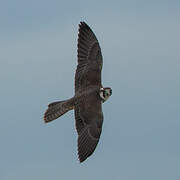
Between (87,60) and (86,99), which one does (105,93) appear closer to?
(86,99)

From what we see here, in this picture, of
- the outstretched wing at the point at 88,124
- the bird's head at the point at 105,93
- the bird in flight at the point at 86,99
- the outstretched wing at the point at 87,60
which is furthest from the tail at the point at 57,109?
the bird's head at the point at 105,93

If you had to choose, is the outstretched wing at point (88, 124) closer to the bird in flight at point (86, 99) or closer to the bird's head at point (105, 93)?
the bird in flight at point (86, 99)

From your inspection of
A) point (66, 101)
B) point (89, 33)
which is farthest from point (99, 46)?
point (66, 101)

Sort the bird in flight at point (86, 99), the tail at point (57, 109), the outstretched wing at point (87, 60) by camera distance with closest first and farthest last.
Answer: the bird in flight at point (86, 99) < the tail at point (57, 109) < the outstretched wing at point (87, 60)

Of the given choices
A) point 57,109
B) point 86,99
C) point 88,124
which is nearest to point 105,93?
point 86,99

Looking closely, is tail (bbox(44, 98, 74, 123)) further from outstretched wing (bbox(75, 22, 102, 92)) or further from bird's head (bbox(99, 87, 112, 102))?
bird's head (bbox(99, 87, 112, 102))

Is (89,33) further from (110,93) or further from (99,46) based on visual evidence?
(110,93)

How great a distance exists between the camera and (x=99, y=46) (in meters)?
35.8

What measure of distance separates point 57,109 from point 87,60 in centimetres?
280

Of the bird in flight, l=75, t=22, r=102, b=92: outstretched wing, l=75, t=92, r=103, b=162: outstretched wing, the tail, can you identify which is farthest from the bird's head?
the tail

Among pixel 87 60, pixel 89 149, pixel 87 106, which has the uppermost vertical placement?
pixel 87 60

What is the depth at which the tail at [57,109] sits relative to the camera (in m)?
33.7

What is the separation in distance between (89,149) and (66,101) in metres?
2.75

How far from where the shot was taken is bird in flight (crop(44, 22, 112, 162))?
32.7 metres
